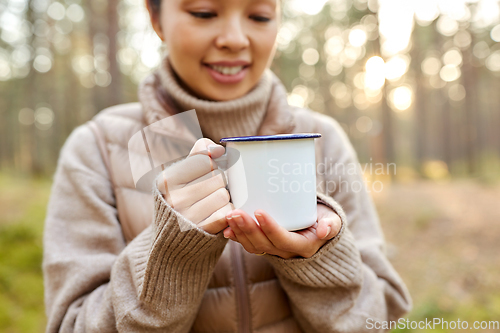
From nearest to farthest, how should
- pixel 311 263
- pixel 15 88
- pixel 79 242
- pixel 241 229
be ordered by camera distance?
pixel 241 229 → pixel 311 263 → pixel 79 242 → pixel 15 88

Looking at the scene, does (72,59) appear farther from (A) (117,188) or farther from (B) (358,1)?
(A) (117,188)

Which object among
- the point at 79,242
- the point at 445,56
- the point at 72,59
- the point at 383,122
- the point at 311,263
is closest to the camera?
the point at 311,263

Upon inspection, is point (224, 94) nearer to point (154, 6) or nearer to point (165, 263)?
point (154, 6)

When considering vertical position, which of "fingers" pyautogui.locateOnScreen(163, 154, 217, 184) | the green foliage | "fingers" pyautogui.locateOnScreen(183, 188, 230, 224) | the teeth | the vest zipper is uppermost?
the teeth

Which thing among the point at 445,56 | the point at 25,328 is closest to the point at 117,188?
the point at 25,328

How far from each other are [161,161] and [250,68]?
0.56 meters

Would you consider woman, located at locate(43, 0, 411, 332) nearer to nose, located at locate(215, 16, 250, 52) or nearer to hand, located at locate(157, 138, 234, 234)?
nose, located at locate(215, 16, 250, 52)

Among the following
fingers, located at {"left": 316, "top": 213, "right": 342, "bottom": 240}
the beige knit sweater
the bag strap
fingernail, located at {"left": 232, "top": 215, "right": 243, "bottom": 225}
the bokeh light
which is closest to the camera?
fingernail, located at {"left": 232, "top": 215, "right": 243, "bottom": 225}

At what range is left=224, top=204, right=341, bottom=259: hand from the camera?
869 mm

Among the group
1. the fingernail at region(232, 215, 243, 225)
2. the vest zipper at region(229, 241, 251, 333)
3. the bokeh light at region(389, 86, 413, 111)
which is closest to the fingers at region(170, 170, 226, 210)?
the fingernail at region(232, 215, 243, 225)

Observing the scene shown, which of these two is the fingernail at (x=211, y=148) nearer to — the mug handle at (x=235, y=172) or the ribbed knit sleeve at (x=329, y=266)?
the mug handle at (x=235, y=172)

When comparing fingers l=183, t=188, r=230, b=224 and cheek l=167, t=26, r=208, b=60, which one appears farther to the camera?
cheek l=167, t=26, r=208, b=60

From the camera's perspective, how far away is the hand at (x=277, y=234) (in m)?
0.87

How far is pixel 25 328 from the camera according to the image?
3852mm
